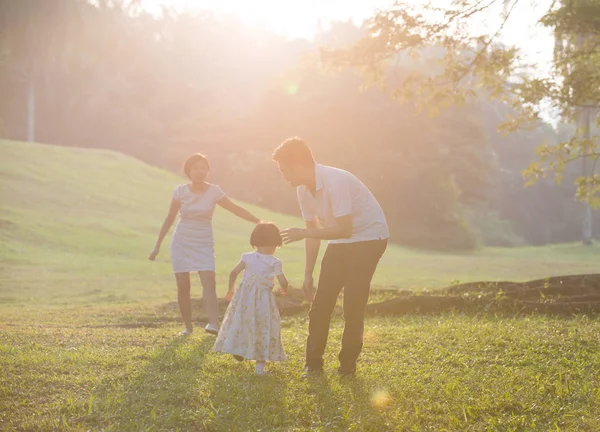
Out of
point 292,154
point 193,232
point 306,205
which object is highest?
point 292,154

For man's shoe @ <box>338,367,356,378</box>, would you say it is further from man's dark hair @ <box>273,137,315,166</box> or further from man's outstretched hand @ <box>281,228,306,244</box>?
man's dark hair @ <box>273,137,315,166</box>

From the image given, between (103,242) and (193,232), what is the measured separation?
19.2 metres

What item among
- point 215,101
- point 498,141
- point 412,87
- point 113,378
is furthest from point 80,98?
point 113,378

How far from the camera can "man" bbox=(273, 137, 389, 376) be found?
617 cm

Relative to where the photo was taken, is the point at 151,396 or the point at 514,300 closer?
the point at 151,396

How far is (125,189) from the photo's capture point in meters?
40.1

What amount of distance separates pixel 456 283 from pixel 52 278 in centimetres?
1141

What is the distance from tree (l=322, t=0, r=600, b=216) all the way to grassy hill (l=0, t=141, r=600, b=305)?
7546 millimetres

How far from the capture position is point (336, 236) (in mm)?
6090

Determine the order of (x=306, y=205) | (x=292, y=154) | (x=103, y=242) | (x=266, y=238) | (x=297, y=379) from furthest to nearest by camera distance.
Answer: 1. (x=103, y=242)
2. (x=266, y=238)
3. (x=306, y=205)
4. (x=297, y=379)
5. (x=292, y=154)

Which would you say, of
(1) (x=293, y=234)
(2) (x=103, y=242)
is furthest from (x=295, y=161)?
(2) (x=103, y=242)

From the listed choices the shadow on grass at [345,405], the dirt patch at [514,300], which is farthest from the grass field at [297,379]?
the dirt patch at [514,300]

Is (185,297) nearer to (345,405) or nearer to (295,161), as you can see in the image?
(295,161)

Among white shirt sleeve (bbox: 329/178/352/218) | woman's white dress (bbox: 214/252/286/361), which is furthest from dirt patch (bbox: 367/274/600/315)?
white shirt sleeve (bbox: 329/178/352/218)
